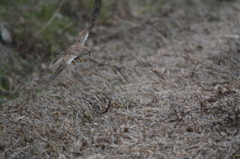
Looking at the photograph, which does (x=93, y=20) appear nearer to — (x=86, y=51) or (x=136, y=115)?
(x=86, y=51)

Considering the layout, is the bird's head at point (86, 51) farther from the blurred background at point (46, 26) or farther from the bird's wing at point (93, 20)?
the blurred background at point (46, 26)

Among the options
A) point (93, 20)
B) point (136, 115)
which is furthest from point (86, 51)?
point (136, 115)

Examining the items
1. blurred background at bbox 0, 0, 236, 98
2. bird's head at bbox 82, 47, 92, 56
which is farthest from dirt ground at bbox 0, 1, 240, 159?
blurred background at bbox 0, 0, 236, 98

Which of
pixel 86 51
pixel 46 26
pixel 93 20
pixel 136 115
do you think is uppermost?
pixel 46 26

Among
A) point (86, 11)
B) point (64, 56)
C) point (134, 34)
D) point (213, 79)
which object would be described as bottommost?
point (64, 56)

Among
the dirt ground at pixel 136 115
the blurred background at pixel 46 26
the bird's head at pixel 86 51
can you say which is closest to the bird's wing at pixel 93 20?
the bird's head at pixel 86 51

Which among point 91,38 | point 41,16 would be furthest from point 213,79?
point 41,16

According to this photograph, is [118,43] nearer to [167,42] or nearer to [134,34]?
[134,34]

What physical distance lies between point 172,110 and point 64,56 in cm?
122

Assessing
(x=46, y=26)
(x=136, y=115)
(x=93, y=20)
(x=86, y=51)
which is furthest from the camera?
(x=46, y=26)

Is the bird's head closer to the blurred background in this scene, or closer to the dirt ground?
the dirt ground

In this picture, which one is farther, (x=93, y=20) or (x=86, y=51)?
(x=93, y=20)

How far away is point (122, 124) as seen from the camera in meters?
3.06

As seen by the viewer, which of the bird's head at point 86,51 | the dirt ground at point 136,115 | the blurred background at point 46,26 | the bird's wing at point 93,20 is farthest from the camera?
the blurred background at point 46,26
